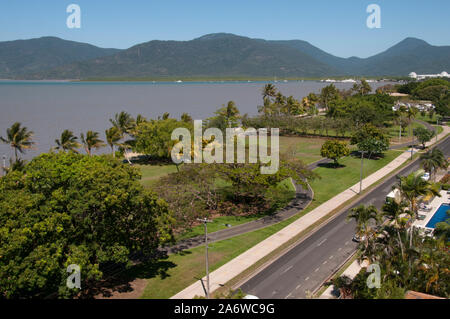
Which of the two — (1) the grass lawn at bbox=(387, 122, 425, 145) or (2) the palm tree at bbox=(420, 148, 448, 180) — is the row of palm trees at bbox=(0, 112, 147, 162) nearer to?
(2) the palm tree at bbox=(420, 148, 448, 180)

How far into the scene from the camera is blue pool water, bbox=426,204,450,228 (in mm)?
48250

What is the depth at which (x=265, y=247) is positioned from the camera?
139 ft

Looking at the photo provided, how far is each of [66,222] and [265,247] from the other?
22.5 m

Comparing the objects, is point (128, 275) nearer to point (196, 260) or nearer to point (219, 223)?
point (196, 260)

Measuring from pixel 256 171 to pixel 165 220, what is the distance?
21439 mm

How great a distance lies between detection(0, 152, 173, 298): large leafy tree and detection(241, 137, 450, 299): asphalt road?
1066 centimetres

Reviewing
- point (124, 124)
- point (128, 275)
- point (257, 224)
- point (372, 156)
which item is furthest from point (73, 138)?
point (372, 156)

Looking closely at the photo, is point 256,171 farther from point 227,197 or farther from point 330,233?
point 330,233

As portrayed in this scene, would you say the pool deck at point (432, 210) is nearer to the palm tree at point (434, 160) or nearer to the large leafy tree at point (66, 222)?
the palm tree at point (434, 160)

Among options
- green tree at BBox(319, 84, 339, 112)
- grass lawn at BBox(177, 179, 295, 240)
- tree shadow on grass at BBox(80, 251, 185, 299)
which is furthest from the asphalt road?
green tree at BBox(319, 84, 339, 112)

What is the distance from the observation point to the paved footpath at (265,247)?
113ft

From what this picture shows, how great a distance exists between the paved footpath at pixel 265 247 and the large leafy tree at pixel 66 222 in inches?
227

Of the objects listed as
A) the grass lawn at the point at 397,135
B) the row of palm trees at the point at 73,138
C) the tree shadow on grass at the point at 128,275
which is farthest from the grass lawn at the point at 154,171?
the grass lawn at the point at 397,135
